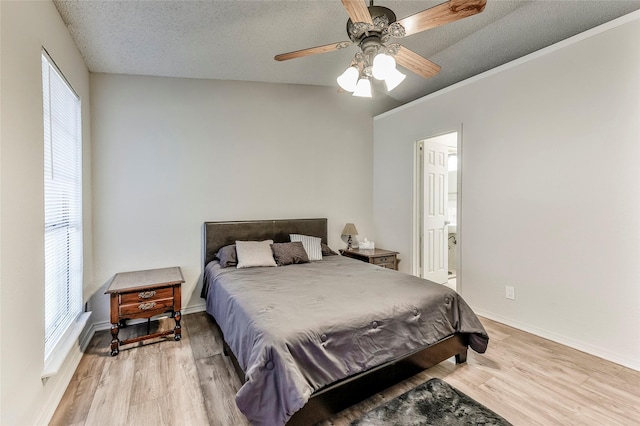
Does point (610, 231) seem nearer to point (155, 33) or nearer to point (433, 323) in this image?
point (433, 323)

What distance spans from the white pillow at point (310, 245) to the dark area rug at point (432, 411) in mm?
1936

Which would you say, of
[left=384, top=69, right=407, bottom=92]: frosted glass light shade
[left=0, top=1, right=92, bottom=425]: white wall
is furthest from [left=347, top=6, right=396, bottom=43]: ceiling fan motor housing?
[left=0, top=1, right=92, bottom=425]: white wall

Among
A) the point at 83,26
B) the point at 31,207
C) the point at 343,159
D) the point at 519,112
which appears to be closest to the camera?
the point at 31,207

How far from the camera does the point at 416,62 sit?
212 centimetres

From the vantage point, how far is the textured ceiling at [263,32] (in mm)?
2283

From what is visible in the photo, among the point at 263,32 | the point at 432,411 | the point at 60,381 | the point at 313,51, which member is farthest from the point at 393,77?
the point at 60,381

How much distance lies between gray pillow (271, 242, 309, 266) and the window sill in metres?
1.84

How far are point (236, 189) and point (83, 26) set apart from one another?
2028mm

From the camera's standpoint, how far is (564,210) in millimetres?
2631

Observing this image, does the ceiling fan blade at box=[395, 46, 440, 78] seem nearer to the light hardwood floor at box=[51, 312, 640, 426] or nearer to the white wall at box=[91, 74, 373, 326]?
the white wall at box=[91, 74, 373, 326]

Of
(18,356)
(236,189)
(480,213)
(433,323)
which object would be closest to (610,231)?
(480,213)

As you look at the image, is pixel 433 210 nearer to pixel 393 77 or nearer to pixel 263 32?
pixel 393 77

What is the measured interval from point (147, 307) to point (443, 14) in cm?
316

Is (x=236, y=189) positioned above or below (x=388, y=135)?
below
